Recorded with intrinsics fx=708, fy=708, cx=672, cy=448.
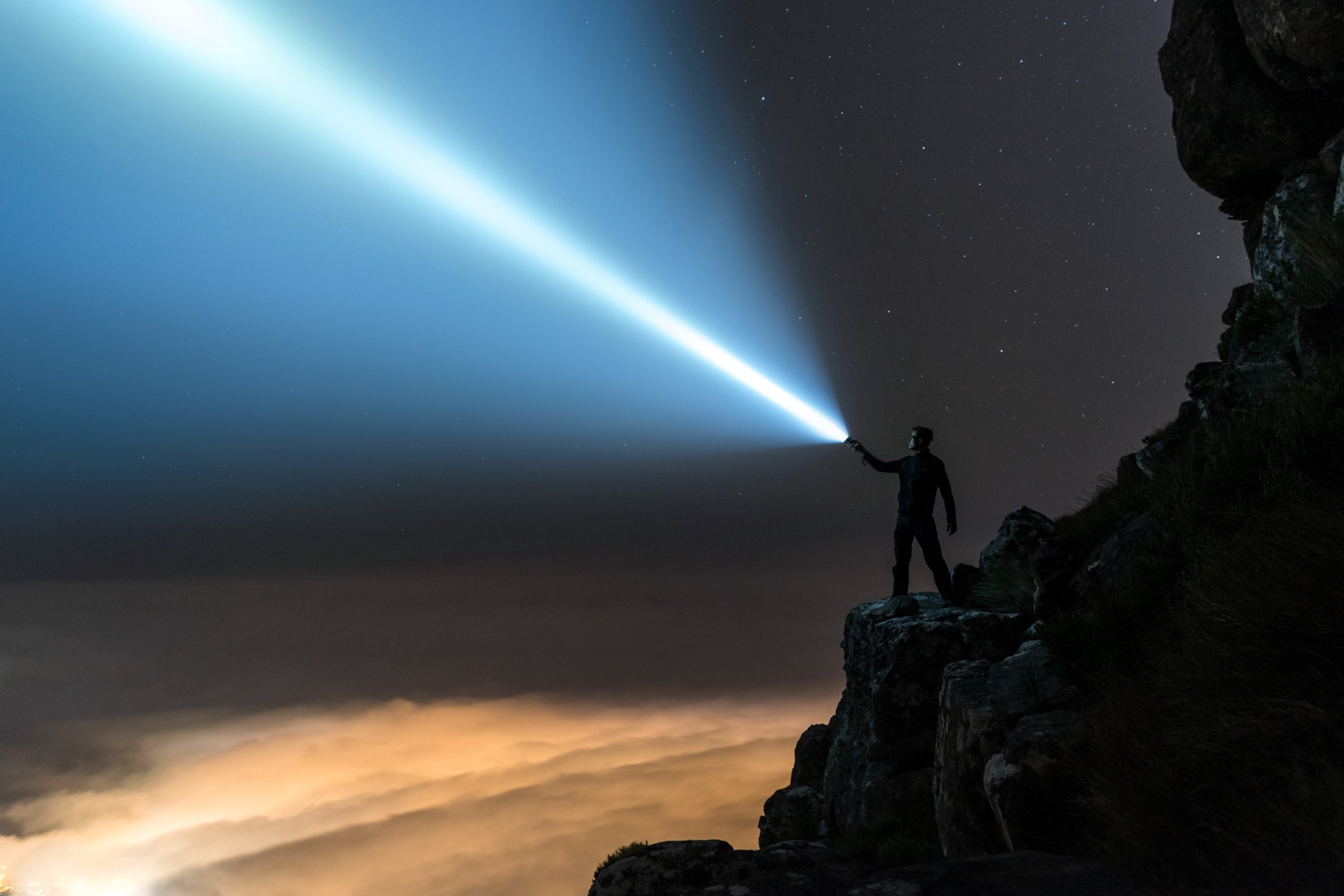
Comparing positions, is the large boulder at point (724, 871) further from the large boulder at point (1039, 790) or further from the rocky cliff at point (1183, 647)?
the large boulder at point (1039, 790)

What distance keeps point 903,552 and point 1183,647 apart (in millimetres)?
9396

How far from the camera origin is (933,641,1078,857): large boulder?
6543 mm

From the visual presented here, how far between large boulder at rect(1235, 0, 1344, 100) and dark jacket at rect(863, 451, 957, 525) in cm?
807

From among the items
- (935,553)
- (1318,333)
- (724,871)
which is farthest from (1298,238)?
(724,871)

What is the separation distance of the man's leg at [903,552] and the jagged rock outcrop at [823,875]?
8512 millimetres

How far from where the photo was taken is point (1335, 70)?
10.4m

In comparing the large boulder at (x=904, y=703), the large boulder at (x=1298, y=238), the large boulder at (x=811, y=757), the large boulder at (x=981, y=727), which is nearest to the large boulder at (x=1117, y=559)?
the large boulder at (x=981, y=727)

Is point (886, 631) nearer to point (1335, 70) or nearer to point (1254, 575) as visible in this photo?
point (1254, 575)

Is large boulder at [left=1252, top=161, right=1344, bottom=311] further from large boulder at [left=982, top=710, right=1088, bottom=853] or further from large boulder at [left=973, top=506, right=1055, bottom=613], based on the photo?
large boulder at [left=982, top=710, right=1088, bottom=853]

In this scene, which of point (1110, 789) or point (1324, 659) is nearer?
point (1324, 659)

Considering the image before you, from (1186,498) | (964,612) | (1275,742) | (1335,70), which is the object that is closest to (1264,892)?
(1275,742)

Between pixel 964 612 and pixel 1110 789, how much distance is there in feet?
27.0

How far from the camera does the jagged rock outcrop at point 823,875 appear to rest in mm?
4273

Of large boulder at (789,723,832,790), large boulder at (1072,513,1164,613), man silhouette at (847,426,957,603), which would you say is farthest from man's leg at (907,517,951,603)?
large boulder at (789,723,832,790)
